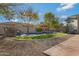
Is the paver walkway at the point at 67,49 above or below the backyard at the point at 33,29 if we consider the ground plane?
below

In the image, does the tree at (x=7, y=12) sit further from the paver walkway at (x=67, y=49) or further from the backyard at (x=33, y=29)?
the paver walkway at (x=67, y=49)

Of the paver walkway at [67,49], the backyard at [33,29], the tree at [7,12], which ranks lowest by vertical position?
the paver walkway at [67,49]

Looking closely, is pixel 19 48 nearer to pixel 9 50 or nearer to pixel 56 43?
pixel 9 50

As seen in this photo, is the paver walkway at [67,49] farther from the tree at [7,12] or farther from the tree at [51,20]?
the tree at [7,12]

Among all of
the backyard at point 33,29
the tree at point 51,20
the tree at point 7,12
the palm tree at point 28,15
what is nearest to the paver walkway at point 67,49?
the backyard at point 33,29

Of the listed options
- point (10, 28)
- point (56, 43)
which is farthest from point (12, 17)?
point (56, 43)

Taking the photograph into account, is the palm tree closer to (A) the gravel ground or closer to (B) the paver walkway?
(A) the gravel ground

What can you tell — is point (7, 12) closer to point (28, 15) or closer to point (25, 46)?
point (28, 15)

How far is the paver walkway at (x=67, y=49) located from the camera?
281cm

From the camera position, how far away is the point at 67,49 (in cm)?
282

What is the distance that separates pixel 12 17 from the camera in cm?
288

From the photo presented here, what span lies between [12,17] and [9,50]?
14.4 inches

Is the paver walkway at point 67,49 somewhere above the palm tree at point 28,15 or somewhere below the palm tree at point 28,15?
below

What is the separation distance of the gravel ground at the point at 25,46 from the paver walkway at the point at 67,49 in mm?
47
